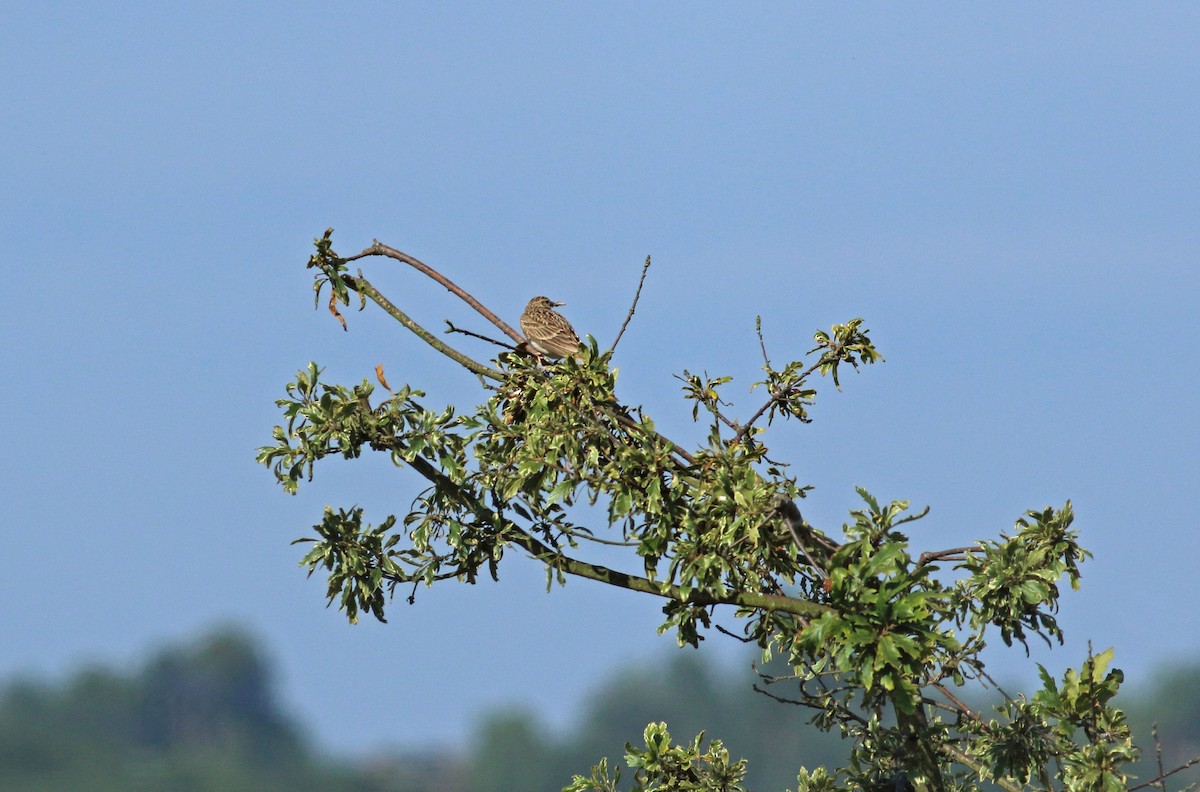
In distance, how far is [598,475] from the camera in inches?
302

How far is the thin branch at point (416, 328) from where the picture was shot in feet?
27.8

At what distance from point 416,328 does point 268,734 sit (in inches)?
4418

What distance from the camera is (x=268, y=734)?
Result: 381 feet

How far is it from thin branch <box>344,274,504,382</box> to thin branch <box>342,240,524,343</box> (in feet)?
0.46

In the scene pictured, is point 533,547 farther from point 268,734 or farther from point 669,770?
point 268,734

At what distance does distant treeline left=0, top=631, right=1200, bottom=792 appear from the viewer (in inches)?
3718

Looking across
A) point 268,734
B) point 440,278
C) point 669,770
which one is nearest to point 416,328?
point 440,278

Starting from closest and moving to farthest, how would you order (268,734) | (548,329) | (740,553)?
(740,553) < (548,329) < (268,734)

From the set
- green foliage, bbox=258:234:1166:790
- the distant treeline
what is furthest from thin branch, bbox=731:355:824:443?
the distant treeline

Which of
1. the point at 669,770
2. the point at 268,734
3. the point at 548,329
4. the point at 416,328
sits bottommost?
the point at 669,770

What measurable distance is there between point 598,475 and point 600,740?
Result: 112m

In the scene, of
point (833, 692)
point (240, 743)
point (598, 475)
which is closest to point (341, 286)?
point (598, 475)

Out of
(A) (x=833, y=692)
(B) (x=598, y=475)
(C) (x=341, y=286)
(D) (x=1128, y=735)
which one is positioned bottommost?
(D) (x=1128, y=735)

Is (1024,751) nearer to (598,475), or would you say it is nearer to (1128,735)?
(1128,735)
